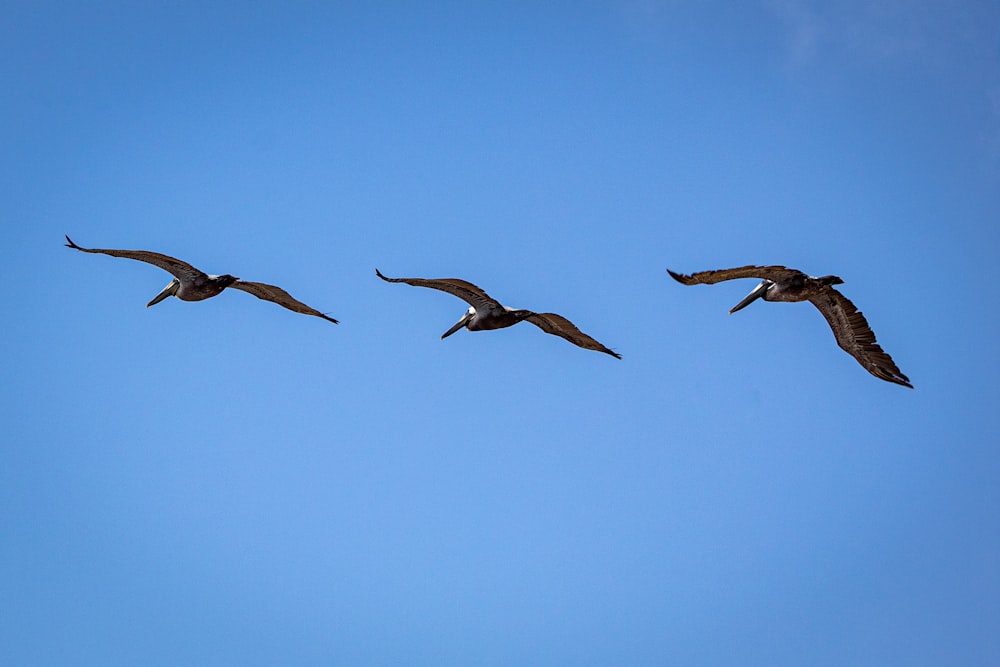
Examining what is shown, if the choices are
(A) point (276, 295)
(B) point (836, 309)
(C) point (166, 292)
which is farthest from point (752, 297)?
(C) point (166, 292)

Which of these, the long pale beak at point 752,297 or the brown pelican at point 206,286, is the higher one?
the brown pelican at point 206,286

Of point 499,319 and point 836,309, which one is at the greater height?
point 499,319

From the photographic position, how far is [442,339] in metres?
30.9

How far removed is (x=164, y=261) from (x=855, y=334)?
20.3 metres

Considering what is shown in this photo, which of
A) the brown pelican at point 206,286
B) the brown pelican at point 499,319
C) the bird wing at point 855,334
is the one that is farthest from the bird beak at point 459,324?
the bird wing at point 855,334

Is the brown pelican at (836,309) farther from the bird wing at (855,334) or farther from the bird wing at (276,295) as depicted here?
the bird wing at (276,295)

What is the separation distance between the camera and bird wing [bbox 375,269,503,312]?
2691 centimetres

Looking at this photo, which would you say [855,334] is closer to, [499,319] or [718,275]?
[718,275]

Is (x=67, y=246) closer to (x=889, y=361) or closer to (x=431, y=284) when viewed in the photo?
(x=431, y=284)

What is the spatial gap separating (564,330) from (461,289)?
3.83 m

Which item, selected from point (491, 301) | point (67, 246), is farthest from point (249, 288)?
point (491, 301)

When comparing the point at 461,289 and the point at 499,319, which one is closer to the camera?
the point at 461,289

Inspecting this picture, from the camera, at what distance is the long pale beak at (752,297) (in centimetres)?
2905

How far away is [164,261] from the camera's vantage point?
30453 mm
